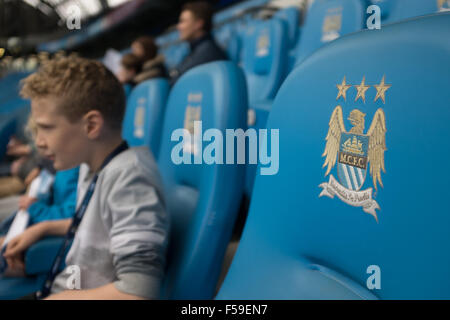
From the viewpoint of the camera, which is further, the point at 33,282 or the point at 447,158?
the point at 33,282

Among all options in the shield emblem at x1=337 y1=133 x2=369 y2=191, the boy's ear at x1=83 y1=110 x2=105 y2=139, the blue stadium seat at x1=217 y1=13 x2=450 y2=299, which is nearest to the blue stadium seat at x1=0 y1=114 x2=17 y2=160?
the boy's ear at x1=83 y1=110 x2=105 y2=139

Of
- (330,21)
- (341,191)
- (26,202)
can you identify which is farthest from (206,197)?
(330,21)

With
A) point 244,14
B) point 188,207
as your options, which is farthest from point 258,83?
point 244,14

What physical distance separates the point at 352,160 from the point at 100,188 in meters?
0.40

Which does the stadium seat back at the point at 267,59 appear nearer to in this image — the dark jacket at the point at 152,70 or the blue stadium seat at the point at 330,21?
the blue stadium seat at the point at 330,21

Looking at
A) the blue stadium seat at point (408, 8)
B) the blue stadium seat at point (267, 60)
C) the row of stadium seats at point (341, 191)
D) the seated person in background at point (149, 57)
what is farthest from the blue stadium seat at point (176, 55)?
the row of stadium seats at point (341, 191)

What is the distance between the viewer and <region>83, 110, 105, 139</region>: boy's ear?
24.2 inches

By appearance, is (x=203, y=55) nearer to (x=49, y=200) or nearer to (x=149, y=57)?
(x=149, y=57)

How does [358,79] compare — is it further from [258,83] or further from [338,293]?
[258,83]

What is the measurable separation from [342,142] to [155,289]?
335 mm

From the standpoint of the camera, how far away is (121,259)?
51 cm

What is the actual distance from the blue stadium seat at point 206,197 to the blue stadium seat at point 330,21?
24.8 inches

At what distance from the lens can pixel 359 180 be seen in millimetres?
300

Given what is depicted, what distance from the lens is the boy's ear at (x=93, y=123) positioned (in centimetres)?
62
